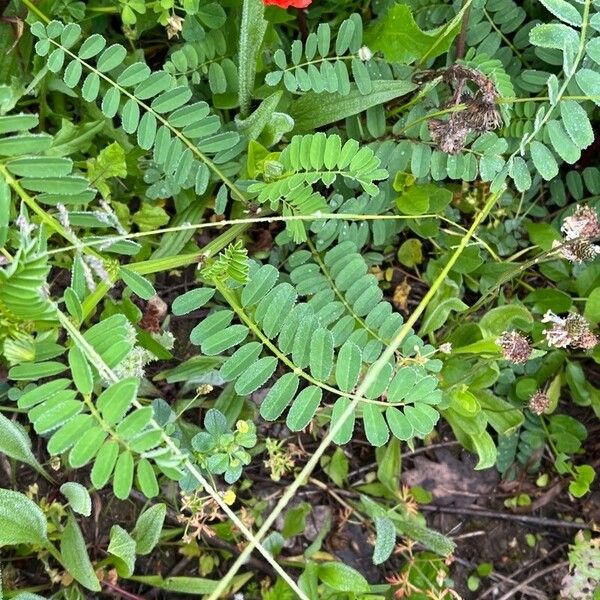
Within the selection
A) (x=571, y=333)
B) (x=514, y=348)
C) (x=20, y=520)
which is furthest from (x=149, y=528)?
(x=571, y=333)

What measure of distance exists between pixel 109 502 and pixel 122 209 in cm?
65

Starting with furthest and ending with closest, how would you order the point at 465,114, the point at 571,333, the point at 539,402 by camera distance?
the point at 539,402, the point at 571,333, the point at 465,114

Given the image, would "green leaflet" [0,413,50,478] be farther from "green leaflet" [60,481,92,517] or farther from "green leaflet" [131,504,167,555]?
"green leaflet" [131,504,167,555]

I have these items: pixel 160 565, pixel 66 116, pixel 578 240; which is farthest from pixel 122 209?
pixel 578 240

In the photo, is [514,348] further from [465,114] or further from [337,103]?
[337,103]

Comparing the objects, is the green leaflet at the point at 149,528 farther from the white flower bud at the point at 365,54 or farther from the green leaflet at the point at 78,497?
the white flower bud at the point at 365,54

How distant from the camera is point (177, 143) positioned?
1467 millimetres

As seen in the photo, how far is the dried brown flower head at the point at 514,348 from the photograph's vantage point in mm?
1474

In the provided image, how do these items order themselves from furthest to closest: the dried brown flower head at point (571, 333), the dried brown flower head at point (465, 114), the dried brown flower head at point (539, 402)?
the dried brown flower head at point (539, 402), the dried brown flower head at point (571, 333), the dried brown flower head at point (465, 114)

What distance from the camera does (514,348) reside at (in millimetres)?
1474

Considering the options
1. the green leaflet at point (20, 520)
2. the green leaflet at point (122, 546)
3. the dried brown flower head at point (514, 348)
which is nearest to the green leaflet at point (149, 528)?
the green leaflet at point (122, 546)

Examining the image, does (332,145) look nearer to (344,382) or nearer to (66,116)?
(344,382)

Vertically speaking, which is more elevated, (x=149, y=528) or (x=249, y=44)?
(x=249, y=44)

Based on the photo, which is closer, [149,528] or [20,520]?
[20,520]
